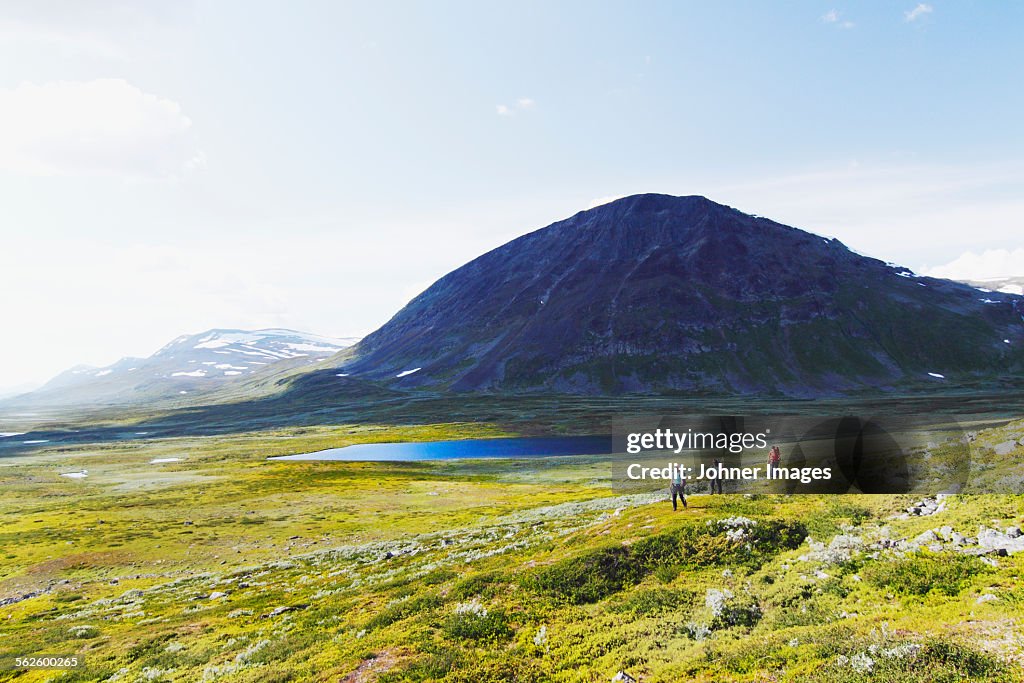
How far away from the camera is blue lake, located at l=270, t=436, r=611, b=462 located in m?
136

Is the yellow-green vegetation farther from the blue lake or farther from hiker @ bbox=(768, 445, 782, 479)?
the blue lake

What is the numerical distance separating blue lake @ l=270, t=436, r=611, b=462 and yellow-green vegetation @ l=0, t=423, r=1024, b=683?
78.4m

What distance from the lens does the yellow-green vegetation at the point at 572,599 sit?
16797mm

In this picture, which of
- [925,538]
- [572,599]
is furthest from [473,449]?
[925,538]

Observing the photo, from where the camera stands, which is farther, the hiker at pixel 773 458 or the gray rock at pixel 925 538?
the hiker at pixel 773 458

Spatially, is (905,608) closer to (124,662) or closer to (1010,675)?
(1010,675)

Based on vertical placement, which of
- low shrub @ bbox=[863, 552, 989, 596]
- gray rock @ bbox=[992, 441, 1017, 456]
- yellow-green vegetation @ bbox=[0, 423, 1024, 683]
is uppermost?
gray rock @ bbox=[992, 441, 1017, 456]

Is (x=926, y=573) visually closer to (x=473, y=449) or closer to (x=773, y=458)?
(x=773, y=458)

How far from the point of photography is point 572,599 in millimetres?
24531

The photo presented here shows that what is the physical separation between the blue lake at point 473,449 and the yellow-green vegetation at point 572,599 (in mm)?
78412

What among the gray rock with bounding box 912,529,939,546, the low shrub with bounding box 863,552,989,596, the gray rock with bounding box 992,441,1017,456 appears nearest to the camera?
the low shrub with bounding box 863,552,989,596

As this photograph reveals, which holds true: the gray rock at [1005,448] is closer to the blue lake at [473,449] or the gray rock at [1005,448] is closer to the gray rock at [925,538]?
the gray rock at [925,538]

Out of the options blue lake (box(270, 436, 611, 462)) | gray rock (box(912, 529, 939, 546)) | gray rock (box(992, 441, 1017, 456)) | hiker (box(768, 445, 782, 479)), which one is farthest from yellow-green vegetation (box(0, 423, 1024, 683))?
Result: blue lake (box(270, 436, 611, 462))

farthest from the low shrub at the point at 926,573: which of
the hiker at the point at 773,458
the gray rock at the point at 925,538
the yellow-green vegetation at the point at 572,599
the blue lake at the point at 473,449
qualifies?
the blue lake at the point at 473,449
